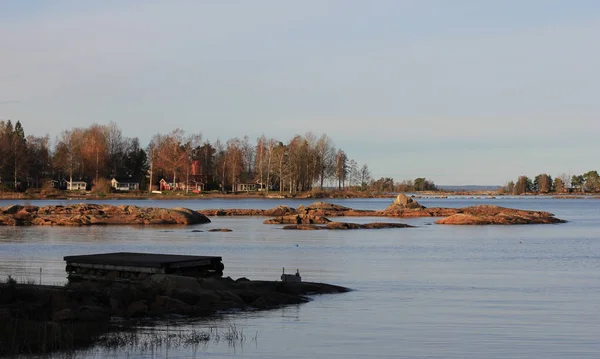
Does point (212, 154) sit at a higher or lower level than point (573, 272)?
higher

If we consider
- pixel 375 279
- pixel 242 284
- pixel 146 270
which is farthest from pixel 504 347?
pixel 375 279

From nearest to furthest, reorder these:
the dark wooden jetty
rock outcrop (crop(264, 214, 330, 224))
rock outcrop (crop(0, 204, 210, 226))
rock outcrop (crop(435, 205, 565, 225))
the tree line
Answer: the dark wooden jetty, rock outcrop (crop(0, 204, 210, 226)), rock outcrop (crop(264, 214, 330, 224)), rock outcrop (crop(435, 205, 565, 225)), the tree line

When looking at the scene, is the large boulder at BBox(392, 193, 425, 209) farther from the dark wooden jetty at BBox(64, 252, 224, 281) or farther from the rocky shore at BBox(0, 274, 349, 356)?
the rocky shore at BBox(0, 274, 349, 356)

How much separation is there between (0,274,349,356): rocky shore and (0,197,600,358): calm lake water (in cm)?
81

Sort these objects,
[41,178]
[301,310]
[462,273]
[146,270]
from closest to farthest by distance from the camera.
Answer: [301,310] < [146,270] < [462,273] < [41,178]

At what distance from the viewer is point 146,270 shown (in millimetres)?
22438

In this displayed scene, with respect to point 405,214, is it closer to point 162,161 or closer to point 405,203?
point 405,203

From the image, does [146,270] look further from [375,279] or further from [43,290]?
[375,279]

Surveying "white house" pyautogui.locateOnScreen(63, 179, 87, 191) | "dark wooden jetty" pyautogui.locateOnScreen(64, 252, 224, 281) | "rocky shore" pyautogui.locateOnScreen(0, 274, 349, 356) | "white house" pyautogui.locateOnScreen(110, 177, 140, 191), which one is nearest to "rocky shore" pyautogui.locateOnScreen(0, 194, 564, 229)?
"dark wooden jetty" pyautogui.locateOnScreen(64, 252, 224, 281)

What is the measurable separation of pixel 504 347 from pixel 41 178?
135 meters

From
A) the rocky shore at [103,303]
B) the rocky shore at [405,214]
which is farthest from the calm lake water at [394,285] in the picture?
the rocky shore at [405,214]

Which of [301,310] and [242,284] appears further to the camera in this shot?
[242,284]

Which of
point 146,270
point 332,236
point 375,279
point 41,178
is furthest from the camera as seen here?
point 41,178

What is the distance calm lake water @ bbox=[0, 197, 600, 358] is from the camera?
16312 mm
